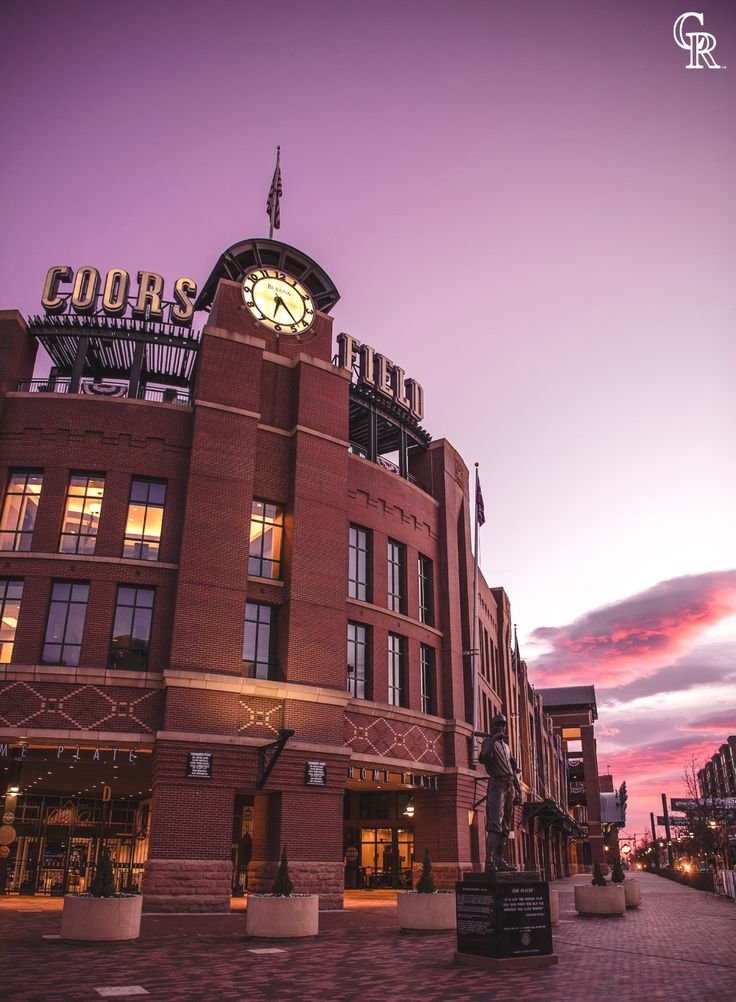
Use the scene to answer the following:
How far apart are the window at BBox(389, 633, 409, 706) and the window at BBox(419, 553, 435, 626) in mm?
2372

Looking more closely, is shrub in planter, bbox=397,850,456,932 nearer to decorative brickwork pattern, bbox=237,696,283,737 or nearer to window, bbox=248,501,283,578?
decorative brickwork pattern, bbox=237,696,283,737

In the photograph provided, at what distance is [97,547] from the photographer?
2678 cm

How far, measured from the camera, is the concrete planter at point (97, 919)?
14.9 m

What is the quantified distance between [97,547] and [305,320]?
1282cm

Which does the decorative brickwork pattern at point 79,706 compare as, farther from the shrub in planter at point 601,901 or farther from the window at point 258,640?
the shrub in planter at point 601,901

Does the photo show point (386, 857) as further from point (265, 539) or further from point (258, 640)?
point (265, 539)

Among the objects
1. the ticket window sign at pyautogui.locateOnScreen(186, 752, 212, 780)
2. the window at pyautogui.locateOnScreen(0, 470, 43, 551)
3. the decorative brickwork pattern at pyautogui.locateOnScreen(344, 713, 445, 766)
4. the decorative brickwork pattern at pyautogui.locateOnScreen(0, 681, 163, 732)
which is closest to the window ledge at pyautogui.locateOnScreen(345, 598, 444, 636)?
the decorative brickwork pattern at pyautogui.locateOnScreen(344, 713, 445, 766)

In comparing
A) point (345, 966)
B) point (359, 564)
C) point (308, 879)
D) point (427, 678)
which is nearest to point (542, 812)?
point (427, 678)

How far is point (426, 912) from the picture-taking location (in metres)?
18.5

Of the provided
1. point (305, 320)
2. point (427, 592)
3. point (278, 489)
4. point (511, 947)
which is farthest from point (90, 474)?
point (511, 947)

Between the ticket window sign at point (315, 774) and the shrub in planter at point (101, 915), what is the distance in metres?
11.1

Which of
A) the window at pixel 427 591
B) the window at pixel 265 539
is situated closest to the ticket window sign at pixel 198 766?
the window at pixel 265 539

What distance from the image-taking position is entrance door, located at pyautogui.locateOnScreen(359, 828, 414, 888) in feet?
124

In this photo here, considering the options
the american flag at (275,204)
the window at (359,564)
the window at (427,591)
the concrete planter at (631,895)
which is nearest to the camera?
the concrete planter at (631,895)
